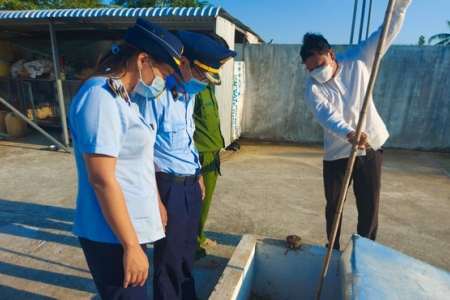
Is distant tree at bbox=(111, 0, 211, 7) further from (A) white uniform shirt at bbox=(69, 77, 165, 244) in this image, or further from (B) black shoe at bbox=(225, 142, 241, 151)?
(A) white uniform shirt at bbox=(69, 77, 165, 244)

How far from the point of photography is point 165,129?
67.8 inches

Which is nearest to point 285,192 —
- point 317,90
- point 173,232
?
point 317,90

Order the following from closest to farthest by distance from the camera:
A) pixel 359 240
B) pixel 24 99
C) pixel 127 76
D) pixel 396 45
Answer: pixel 127 76 < pixel 359 240 < pixel 396 45 < pixel 24 99

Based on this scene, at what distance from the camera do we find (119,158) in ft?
3.70

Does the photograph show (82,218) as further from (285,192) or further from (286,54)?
(286,54)

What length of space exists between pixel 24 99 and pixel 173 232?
25.7 ft

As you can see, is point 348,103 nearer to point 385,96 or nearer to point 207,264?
point 207,264

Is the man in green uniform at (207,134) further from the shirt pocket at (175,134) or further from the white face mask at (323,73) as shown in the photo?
the white face mask at (323,73)

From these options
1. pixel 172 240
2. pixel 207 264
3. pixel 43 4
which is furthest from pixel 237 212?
pixel 43 4

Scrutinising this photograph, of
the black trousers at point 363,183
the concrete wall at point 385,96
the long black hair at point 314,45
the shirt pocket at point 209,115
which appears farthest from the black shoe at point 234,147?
the long black hair at point 314,45

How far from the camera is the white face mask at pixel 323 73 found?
207 centimetres

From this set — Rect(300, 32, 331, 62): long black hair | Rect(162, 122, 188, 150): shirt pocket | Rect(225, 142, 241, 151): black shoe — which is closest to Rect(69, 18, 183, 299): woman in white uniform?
Rect(162, 122, 188, 150): shirt pocket

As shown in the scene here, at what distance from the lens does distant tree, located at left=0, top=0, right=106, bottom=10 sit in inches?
439

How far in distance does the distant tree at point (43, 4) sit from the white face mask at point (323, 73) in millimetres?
13417
